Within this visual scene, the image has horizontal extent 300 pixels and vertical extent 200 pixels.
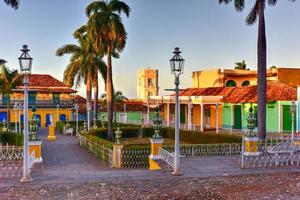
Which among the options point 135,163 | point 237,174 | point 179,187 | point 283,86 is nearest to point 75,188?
point 179,187

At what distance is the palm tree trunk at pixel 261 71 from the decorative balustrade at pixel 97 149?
24.8 feet

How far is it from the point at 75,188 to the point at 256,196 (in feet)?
14.4

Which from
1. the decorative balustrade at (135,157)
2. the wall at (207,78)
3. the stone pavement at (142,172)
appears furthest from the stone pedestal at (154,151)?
the wall at (207,78)

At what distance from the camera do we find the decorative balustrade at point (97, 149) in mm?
16702

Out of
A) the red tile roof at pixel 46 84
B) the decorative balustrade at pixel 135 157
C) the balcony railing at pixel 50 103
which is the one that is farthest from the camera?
the red tile roof at pixel 46 84

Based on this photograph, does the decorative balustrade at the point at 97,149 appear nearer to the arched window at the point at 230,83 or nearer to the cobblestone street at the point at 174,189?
the cobblestone street at the point at 174,189

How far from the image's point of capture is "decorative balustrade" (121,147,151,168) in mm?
15336

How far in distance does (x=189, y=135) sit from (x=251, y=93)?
7974 millimetres

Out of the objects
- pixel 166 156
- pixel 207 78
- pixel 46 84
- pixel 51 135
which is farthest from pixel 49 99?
pixel 166 156

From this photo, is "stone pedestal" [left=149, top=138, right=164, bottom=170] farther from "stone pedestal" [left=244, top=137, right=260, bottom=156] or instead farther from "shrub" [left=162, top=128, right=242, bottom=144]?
"shrub" [left=162, top=128, right=242, bottom=144]

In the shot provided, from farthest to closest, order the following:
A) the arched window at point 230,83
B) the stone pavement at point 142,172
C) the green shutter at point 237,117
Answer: the arched window at point 230,83 → the green shutter at point 237,117 → the stone pavement at point 142,172

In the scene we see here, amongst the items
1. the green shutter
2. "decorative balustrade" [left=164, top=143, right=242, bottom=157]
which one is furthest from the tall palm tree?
the green shutter

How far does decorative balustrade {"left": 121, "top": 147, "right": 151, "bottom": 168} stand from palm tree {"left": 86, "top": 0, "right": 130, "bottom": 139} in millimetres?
12465

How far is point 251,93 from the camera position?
108ft
